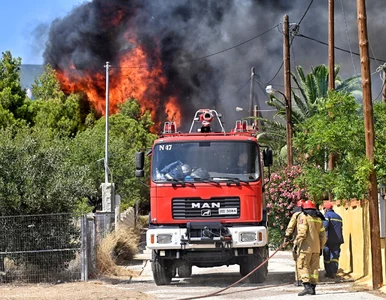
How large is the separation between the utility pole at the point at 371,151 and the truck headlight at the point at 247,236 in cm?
240

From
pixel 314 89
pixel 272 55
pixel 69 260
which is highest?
pixel 272 55

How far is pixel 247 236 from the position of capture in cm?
1595

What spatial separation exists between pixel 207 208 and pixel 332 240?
132 inches

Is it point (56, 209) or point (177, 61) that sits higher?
point (177, 61)

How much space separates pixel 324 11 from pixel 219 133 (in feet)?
184

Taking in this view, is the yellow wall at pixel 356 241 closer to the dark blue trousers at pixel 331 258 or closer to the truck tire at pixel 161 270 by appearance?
the dark blue trousers at pixel 331 258

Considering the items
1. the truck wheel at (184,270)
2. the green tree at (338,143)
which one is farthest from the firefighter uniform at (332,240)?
the truck wheel at (184,270)

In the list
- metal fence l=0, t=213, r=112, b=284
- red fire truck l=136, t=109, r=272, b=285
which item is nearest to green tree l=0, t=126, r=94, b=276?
metal fence l=0, t=213, r=112, b=284

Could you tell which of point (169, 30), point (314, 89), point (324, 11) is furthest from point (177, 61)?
point (314, 89)

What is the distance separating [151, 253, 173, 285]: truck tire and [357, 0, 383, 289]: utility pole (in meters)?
4.52

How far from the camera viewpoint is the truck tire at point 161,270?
16.8 metres

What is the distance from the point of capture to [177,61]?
78.1 m

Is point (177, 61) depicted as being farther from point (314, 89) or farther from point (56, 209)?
point (56, 209)

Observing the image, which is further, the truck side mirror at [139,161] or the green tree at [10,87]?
the green tree at [10,87]
